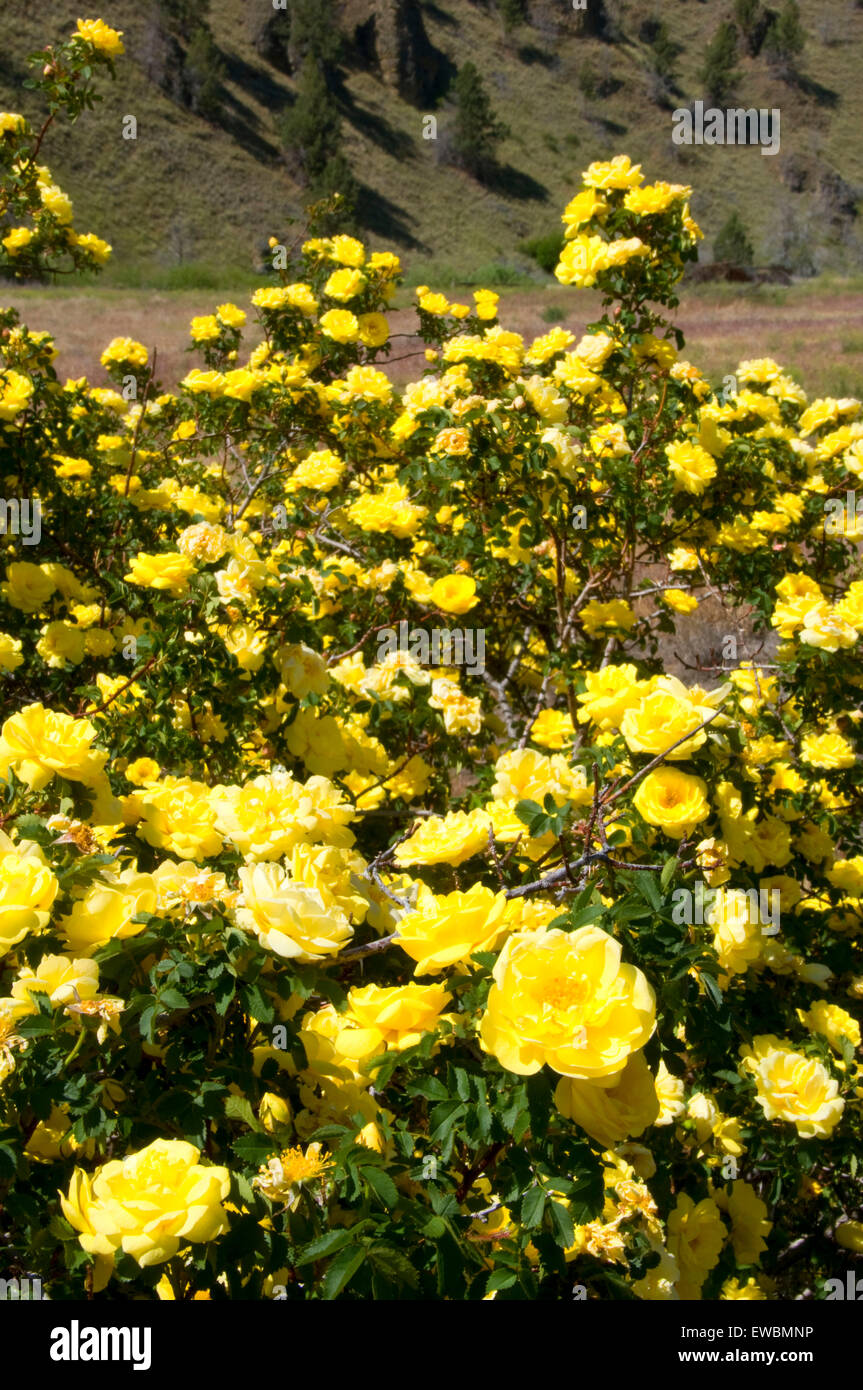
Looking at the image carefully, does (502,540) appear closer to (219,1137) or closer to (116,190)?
(219,1137)

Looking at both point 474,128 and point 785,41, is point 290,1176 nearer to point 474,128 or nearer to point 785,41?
point 474,128

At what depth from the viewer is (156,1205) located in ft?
2.97

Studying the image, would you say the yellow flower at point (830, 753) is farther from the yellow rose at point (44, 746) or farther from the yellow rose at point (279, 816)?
the yellow rose at point (44, 746)

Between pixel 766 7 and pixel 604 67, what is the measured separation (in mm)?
10016

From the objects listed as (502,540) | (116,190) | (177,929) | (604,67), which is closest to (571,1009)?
(177,929)

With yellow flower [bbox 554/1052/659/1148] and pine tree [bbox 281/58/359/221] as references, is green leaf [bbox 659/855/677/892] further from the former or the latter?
pine tree [bbox 281/58/359/221]

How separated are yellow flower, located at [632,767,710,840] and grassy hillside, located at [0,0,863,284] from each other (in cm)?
2735

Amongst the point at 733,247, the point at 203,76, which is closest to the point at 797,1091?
the point at 733,247

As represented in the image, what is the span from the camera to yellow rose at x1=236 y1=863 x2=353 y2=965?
3.31 feet

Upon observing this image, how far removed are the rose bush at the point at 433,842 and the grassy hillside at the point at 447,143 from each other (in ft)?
83.1

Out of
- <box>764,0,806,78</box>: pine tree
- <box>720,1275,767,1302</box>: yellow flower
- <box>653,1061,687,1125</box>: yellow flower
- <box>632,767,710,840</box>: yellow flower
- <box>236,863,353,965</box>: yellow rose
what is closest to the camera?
<box>236,863,353,965</box>: yellow rose

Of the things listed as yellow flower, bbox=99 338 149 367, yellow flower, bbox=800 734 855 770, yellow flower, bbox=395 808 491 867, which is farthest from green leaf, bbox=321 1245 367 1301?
yellow flower, bbox=99 338 149 367

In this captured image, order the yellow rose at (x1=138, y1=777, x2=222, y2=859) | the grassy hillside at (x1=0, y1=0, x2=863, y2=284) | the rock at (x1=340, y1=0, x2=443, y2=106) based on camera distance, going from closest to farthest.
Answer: the yellow rose at (x1=138, y1=777, x2=222, y2=859) → the grassy hillside at (x1=0, y1=0, x2=863, y2=284) → the rock at (x1=340, y1=0, x2=443, y2=106)

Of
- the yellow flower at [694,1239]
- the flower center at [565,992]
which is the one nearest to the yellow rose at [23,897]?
the flower center at [565,992]
